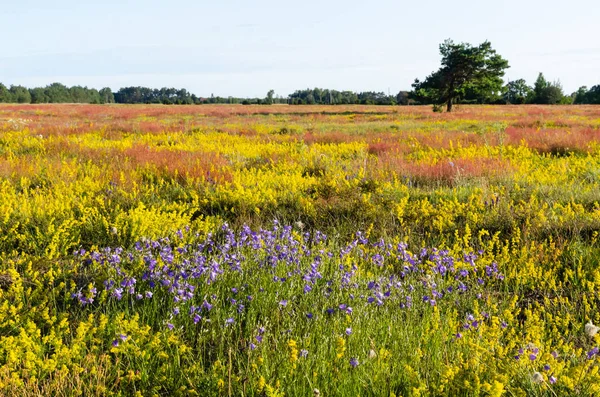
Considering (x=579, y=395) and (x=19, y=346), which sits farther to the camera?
(x=19, y=346)

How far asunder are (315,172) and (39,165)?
4.40 m

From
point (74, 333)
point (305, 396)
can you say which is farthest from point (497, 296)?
point (74, 333)

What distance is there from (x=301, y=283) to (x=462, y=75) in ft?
125

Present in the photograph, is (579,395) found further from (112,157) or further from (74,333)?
(112,157)

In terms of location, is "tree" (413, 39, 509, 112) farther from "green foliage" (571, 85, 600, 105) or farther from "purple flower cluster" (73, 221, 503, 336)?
"green foliage" (571, 85, 600, 105)

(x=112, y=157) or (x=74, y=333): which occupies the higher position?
(x=112, y=157)

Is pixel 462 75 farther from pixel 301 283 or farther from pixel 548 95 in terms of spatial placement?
pixel 548 95

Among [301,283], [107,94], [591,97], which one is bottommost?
[301,283]

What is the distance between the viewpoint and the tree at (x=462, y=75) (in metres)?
36.7

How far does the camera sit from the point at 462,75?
37.2m

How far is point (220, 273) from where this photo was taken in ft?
9.77

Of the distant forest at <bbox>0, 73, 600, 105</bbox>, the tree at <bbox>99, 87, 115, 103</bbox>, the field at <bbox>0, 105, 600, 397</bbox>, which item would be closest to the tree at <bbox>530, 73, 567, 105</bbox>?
the distant forest at <bbox>0, 73, 600, 105</bbox>

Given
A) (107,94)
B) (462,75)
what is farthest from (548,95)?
(107,94)

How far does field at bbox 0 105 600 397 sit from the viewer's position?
2.05 metres
